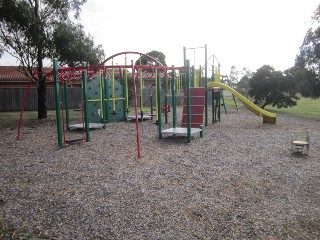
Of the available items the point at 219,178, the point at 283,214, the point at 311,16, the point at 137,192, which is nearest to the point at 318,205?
the point at 283,214

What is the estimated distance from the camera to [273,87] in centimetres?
2200

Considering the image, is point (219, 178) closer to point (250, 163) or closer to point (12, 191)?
point (250, 163)

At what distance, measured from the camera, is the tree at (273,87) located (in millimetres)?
21441

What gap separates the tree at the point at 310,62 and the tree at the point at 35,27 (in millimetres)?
12141

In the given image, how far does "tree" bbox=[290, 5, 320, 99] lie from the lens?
1631 centimetres

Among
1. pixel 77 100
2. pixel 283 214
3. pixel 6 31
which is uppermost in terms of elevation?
pixel 6 31

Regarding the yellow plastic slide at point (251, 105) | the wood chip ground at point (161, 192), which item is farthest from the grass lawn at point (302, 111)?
the wood chip ground at point (161, 192)

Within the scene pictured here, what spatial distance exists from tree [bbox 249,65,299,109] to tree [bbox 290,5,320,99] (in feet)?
11.6

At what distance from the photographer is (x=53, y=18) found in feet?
51.4

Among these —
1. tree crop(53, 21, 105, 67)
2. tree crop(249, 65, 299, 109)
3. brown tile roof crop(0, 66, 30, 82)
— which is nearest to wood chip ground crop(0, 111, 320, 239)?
tree crop(53, 21, 105, 67)

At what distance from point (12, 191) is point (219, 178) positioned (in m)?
3.58

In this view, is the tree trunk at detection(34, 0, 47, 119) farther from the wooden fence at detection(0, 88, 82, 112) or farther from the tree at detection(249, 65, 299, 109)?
the tree at detection(249, 65, 299, 109)

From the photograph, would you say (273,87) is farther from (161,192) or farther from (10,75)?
(10,75)

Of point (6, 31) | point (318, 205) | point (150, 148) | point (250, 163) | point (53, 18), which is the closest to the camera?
point (318, 205)
